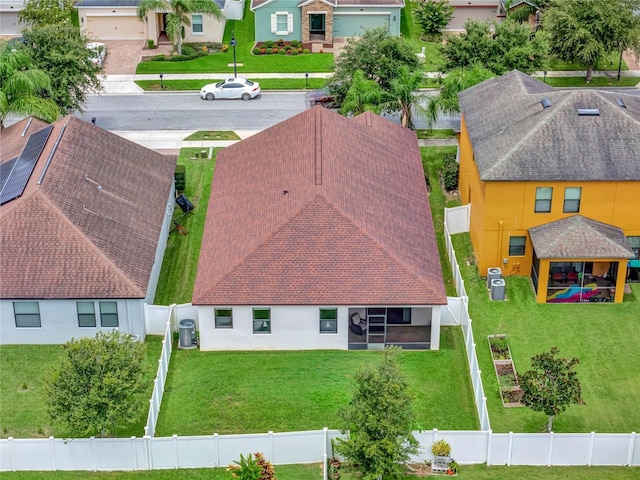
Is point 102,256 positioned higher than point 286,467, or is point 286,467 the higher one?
point 102,256

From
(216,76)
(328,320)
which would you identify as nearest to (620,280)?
(328,320)

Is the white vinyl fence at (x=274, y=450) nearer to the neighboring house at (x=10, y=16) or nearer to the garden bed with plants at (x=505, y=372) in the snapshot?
the garden bed with plants at (x=505, y=372)

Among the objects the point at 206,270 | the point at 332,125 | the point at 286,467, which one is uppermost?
the point at 332,125

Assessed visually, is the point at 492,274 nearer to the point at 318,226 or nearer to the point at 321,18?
the point at 318,226

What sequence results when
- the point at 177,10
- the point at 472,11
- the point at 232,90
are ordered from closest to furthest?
the point at 232,90 < the point at 177,10 < the point at 472,11

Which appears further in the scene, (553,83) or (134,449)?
(553,83)

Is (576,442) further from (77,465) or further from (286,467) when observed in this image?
(77,465)

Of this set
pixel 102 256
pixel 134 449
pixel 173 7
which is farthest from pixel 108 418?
pixel 173 7
